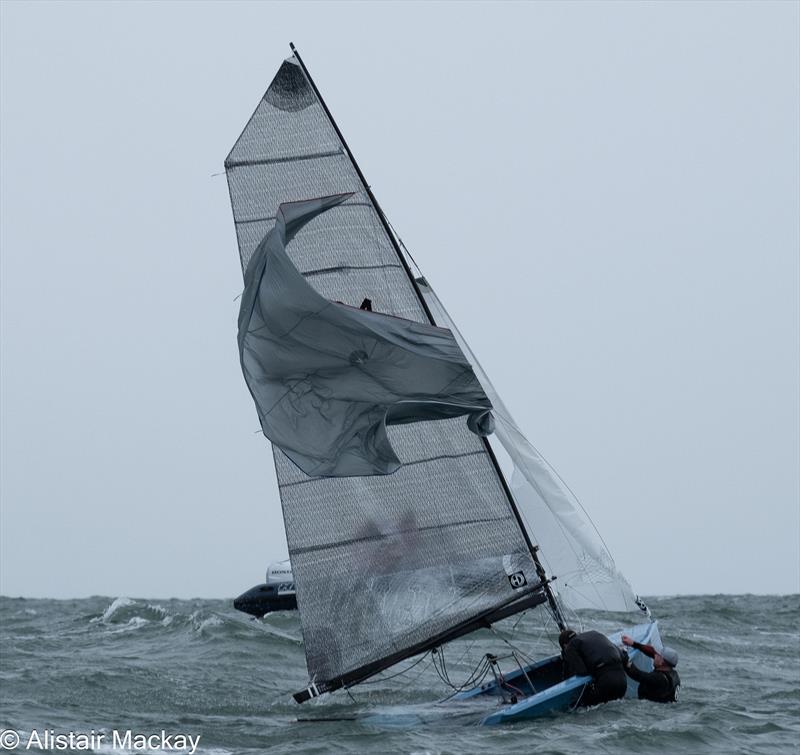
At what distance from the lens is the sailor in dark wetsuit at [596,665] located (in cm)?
1395

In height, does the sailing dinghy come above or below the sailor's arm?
above

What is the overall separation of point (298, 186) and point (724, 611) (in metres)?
25.0

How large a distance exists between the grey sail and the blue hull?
1.20m

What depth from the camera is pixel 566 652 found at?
1412cm

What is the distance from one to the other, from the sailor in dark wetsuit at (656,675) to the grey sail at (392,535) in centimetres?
144

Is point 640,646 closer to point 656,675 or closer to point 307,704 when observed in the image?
point 656,675

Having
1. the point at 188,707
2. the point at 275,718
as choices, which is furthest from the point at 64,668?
the point at 275,718

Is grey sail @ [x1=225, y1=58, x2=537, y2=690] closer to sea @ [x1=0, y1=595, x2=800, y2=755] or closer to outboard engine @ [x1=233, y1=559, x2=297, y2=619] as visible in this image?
sea @ [x1=0, y1=595, x2=800, y2=755]

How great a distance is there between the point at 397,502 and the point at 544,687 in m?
2.93

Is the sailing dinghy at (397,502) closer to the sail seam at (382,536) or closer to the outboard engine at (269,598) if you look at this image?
the sail seam at (382,536)

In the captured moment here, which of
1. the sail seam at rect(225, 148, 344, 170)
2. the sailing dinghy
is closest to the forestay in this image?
the sailing dinghy

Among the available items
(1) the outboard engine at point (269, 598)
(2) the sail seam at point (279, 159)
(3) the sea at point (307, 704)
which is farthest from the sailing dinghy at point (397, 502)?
(1) the outboard engine at point (269, 598)

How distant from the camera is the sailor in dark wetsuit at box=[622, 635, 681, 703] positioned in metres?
14.6

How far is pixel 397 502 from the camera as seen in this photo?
14.9 m
